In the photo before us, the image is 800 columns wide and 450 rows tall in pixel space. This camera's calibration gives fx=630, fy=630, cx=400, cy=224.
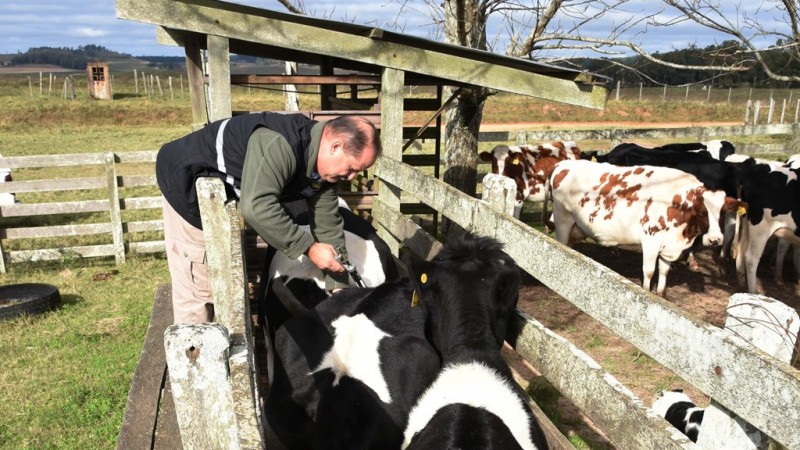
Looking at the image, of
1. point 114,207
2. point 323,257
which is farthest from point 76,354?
A: point 323,257

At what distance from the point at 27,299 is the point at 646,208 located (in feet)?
23.1

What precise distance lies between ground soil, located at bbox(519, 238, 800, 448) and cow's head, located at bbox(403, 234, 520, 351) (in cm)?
224

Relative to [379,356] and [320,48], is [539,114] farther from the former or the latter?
[379,356]

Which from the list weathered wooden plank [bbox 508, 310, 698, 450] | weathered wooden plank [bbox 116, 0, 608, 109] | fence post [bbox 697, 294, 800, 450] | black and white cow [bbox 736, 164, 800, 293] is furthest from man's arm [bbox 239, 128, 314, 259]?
black and white cow [bbox 736, 164, 800, 293]

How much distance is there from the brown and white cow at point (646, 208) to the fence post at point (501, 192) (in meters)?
4.39

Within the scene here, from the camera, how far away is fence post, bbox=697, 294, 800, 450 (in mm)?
1666

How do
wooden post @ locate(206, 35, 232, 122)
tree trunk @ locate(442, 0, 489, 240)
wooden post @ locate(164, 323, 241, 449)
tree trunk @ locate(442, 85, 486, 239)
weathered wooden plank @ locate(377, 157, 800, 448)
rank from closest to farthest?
wooden post @ locate(164, 323, 241, 449)
weathered wooden plank @ locate(377, 157, 800, 448)
wooden post @ locate(206, 35, 232, 122)
tree trunk @ locate(442, 0, 489, 240)
tree trunk @ locate(442, 85, 486, 239)

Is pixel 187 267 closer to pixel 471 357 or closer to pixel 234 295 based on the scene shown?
pixel 234 295

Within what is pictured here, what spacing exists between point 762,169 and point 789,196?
0.49 metres

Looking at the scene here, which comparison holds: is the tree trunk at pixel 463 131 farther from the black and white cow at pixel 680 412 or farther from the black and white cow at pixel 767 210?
the black and white cow at pixel 680 412

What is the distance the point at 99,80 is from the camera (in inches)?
1585

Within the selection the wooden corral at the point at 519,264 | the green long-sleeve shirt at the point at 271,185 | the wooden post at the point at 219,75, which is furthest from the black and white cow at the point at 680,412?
the wooden post at the point at 219,75

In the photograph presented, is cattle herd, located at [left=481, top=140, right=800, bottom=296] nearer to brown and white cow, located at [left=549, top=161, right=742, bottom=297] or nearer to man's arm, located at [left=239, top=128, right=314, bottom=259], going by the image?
brown and white cow, located at [left=549, top=161, right=742, bottom=297]

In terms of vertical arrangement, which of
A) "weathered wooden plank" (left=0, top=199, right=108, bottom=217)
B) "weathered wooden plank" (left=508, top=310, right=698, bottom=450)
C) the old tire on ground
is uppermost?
"weathered wooden plank" (left=508, top=310, right=698, bottom=450)
